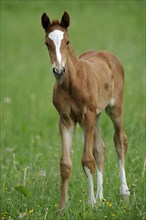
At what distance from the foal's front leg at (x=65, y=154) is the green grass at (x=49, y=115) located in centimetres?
18

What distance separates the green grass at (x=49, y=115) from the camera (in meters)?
7.81

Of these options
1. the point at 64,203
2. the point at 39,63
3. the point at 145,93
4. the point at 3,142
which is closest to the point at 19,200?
the point at 64,203

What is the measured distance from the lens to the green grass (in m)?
7.81

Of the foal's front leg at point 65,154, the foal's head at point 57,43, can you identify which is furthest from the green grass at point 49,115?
the foal's head at point 57,43

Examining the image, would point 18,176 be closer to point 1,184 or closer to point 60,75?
point 1,184

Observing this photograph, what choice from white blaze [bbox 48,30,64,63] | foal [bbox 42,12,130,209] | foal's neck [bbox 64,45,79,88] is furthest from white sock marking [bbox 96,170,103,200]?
white blaze [bbox 48,30,64,63]

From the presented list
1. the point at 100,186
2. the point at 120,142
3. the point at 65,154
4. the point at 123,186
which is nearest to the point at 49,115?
the point at 120,142

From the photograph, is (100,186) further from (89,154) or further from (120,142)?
(120,142)

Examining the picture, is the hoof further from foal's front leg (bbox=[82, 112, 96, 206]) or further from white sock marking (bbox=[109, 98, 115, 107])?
white sock marking (bbox=[109, 98, 115, 107])

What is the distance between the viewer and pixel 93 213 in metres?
7.17

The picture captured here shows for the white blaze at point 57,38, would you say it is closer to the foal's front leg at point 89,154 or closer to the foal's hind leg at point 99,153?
the foal's front leg at point 89,154

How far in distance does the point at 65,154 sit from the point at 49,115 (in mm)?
6566

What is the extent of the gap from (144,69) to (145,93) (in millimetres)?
2526

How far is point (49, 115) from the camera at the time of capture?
46.6ft
